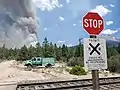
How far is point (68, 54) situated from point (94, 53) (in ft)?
221

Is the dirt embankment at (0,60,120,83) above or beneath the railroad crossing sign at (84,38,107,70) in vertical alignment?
beneath

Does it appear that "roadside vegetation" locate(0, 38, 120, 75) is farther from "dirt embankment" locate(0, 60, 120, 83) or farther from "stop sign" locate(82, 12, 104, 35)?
"stop sign" locate(82, 12, 104, 35)

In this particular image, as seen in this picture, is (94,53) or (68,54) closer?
(94,53)

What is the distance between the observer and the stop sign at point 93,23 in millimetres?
4258

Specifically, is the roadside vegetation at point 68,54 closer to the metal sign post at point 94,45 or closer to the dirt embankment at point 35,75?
the dirt embankment at point 35,75

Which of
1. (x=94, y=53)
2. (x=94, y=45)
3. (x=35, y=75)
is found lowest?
(x=35, y=75)

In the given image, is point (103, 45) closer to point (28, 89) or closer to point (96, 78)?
point (96, 78)

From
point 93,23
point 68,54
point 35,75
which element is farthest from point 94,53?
point 68,54

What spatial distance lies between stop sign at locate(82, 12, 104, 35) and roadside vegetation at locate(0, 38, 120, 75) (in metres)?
9.28

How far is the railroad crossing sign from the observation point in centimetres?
429

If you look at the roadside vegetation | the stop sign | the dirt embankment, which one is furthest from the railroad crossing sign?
the dirt embankment

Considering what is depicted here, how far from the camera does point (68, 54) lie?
71.6 m

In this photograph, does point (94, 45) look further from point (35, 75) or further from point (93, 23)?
point (35, 75)

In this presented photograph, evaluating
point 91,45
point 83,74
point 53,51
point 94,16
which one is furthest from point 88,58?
point 53,51
